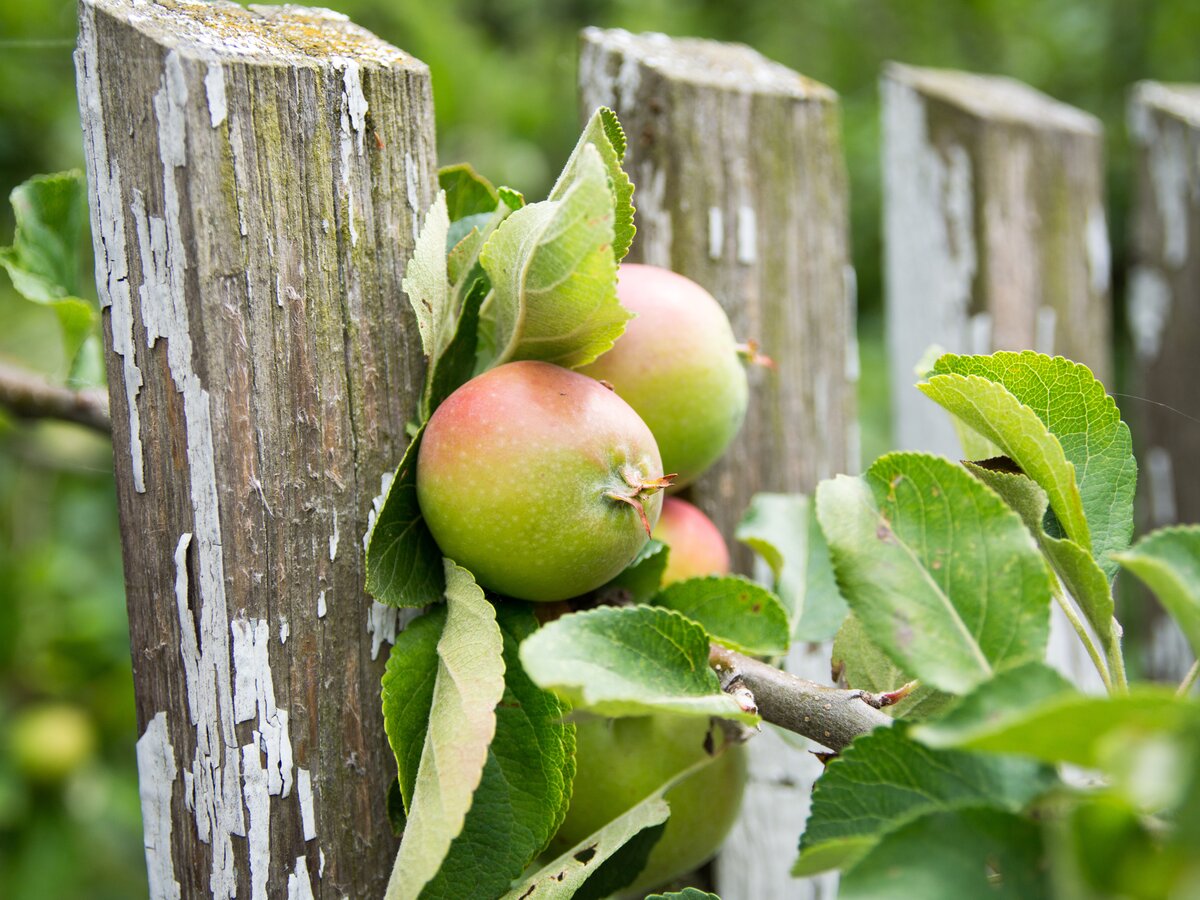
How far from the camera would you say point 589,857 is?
627 millimetres

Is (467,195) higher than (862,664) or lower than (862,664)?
higher

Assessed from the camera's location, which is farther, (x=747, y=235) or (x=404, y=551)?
(x=747, y=235)

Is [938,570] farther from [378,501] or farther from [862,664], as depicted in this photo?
[378,501]

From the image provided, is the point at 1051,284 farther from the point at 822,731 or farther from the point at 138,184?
the point at 138,184

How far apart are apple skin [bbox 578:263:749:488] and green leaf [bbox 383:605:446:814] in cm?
20

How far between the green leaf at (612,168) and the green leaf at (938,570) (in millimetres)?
194

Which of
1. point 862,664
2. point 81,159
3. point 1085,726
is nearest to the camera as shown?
point 1085,726

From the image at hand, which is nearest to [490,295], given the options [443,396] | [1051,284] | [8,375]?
[443,396]

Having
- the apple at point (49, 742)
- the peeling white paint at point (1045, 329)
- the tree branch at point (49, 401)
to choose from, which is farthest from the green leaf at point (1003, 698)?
the apple at point (49, 742)

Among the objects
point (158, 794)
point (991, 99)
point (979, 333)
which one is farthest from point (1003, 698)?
point (991, 99)

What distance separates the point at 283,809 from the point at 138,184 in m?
0.36

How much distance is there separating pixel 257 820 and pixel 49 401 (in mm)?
645

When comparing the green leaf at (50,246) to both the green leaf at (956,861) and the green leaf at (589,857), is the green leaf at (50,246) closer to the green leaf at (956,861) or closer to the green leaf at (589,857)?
the green leaf at (589,857)

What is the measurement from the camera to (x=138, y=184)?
1.86 feet
